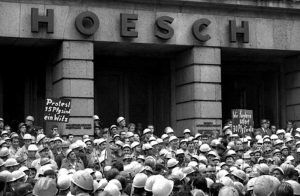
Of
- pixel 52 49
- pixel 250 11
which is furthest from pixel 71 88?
pixel 250 11

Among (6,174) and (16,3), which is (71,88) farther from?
(6,174)

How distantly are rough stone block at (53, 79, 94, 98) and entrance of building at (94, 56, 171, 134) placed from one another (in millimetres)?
3804

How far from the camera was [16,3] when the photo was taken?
21516 mm

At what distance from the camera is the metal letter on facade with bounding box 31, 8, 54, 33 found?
2147 centimetres

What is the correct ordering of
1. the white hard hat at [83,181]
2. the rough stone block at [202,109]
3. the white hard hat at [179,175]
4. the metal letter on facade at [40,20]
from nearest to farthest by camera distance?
the white hard hat at [83,181], the white hard hat at [179,175], the metal letter on facade at [40,20], the rough stone block at [202,109]

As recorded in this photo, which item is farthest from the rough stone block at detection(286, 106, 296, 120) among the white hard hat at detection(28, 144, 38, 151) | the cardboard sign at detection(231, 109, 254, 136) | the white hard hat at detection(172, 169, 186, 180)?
the white hard hat at detection(172, 169, 186, 180)

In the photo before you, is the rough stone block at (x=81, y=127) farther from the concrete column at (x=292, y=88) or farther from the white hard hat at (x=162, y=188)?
the white hard hat at (x=162, y=188)

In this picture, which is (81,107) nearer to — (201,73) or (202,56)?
(201,73)

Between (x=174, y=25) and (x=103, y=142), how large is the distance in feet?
23.1

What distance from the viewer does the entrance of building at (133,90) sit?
26234 mm

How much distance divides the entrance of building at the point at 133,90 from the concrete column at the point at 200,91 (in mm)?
1878

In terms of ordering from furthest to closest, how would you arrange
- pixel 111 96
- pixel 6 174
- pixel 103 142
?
pixel 111 96
pixel 103 142
pixel 6 174

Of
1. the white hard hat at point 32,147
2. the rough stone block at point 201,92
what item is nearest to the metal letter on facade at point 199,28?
the rough stone block at point 201,92

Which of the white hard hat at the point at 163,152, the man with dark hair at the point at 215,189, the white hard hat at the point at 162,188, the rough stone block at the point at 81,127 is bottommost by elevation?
the man with dark hair at the point at 215,189
